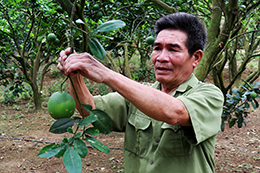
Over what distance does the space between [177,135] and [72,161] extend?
22.7 inches

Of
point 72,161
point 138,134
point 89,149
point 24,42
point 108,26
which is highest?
point 24,42

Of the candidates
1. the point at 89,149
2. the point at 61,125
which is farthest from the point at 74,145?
the point at 89,149

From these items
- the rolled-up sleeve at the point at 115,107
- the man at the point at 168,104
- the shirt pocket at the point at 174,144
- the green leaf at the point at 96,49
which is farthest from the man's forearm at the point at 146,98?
the rolled-up sleeve at the point at 115,107

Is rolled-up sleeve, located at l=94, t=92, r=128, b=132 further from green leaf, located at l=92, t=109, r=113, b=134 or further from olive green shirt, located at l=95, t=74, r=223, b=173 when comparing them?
green leaf, located at l=92, t=109, r=113, b=134

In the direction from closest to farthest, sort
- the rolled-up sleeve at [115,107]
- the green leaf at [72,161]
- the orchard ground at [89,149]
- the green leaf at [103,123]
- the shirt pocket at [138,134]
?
the green leaf at [72,161] < the green leaf at [103,123] < the shirt pocket at [138,134] < the rolled-up sleeve at [115,107] < the orchard ground at [89,149]

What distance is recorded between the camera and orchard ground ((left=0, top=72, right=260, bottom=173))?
3.23 metres

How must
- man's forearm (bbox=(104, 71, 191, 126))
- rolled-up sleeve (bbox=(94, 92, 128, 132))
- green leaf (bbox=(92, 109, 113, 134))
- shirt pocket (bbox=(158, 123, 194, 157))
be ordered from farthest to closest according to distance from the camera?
rolled-up sleeve (bbox=(94, 92, 128, 132)) → shirt pocket (bbox=(158, 123, 194, 157)) → green leaf (bbox=(92, 109, 113, 134)) → man's forearm (bbox=(104, 71, 191, 126))

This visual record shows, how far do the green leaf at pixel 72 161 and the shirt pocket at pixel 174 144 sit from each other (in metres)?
0.53

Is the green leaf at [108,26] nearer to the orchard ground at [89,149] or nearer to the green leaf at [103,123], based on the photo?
the green leaf at [103,123]

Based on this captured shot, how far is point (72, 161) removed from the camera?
827mm

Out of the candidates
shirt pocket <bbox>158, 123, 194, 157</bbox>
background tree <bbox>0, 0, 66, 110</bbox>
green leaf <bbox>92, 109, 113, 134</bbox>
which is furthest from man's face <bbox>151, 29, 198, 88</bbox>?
background tree <bbox>0, 0, 66, 110</bbox>

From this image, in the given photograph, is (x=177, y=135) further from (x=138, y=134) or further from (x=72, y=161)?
(x=72, y=161)

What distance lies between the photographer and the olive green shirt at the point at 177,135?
108cm

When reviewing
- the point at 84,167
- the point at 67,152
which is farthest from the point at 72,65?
the point at 84,167
